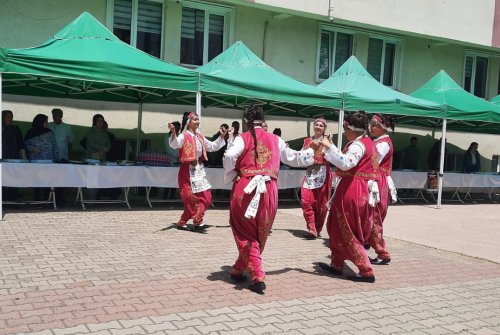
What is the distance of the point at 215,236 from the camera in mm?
7699

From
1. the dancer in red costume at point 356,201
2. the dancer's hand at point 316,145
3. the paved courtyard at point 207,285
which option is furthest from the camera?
the dancer in red costume at point 356,201

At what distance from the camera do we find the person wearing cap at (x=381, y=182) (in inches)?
255

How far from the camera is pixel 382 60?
53.5 ft

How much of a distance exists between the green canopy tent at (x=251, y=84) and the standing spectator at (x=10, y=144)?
351 centimetres

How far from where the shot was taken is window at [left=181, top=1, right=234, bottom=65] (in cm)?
1314

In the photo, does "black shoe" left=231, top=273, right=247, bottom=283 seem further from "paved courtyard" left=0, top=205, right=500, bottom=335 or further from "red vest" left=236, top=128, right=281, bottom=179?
"red vest" left=236, top=128, right=281, bottom=179

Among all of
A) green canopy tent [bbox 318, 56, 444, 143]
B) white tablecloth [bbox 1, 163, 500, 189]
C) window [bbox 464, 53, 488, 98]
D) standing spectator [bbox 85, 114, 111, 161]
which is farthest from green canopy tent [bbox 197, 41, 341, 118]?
window [bbox 464, 53, 488, 98]

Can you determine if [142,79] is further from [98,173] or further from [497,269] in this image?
[497,269]

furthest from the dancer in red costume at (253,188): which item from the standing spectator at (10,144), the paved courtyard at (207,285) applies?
the standing spectator at (10,144)

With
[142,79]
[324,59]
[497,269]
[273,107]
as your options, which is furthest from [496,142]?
[142,79]

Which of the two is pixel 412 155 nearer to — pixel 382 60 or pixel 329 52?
pixel 382 60

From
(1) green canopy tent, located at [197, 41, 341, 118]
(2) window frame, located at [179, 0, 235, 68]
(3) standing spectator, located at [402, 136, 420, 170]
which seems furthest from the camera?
(3) standing spectator, located at [402, 136, 420, 170]

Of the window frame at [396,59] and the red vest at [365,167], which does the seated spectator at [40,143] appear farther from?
the window frame at [396,59]

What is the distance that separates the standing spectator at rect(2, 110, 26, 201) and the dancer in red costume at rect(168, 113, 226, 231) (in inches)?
142
